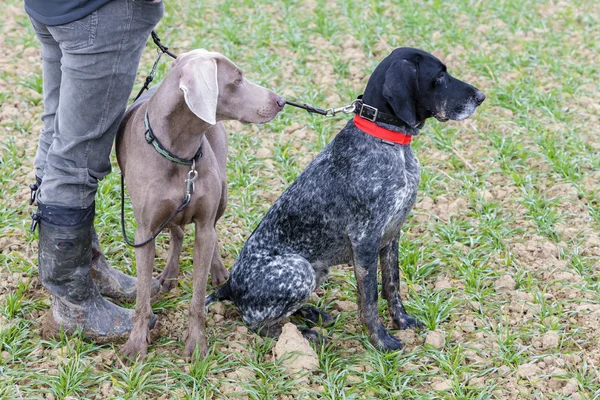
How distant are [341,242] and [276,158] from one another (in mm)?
1979

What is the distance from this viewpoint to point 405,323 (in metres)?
4.32

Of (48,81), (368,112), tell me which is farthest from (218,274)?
(48,81)

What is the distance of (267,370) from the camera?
391cm

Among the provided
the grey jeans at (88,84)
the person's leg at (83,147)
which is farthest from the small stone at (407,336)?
the grey jeans at (88,84)

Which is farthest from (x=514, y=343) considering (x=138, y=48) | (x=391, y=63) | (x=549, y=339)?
(x=138, y=48)

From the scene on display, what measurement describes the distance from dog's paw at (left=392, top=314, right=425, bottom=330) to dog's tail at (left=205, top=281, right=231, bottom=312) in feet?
3.30

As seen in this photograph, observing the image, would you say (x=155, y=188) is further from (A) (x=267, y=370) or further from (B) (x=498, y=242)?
(B) (x=498, y=242)

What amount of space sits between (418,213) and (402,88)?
173 cm

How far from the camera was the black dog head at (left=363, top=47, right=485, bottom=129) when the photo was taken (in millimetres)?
3879

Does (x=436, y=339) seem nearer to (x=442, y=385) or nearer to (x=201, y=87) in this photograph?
(x=442, y=385)

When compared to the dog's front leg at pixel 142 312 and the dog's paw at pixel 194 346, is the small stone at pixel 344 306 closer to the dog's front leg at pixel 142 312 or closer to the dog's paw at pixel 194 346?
the dog's paw at pixel 194 346

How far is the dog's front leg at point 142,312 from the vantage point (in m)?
3.81

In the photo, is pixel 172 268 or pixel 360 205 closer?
pixel 360 205

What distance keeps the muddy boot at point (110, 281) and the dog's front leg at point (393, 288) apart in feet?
4.53
